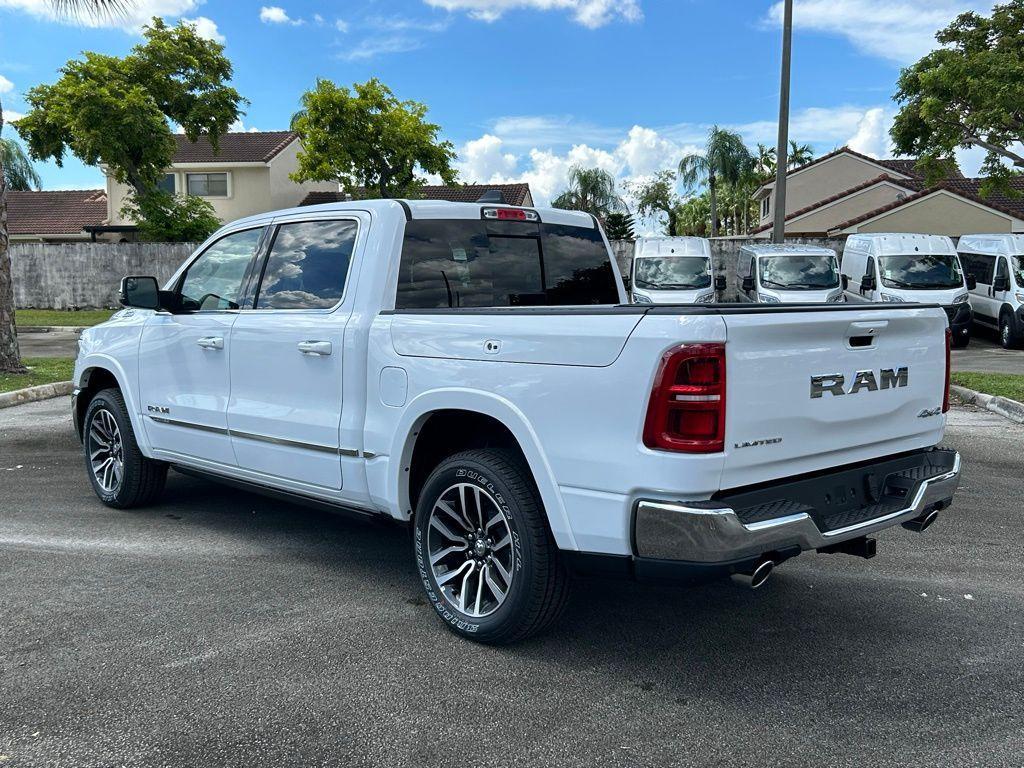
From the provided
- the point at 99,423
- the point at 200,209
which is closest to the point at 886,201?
the point at 200,209

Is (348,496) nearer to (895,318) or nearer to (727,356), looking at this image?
(727,356)

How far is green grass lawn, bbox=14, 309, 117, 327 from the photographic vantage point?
23.0 metres

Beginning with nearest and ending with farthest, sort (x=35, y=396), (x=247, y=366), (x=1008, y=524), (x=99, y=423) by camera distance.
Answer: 1. (x=247, y=366)
2. (x=1008, y=524)
3. (x=99, y=423)
4. (x=35, y=396)

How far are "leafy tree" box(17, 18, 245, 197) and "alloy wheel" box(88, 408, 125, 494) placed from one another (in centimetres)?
2687

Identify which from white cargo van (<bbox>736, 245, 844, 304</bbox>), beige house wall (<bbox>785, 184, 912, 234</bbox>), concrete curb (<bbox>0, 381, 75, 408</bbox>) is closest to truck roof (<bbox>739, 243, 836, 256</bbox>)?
white cargo van (<bbox>736, 245, 844, 304</bbox>)

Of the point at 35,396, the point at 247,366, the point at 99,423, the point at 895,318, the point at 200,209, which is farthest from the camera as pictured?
the point at 200,209

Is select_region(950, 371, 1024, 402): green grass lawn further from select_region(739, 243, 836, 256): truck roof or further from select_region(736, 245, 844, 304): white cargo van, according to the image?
select_region(739, 243, 836, 256): truck roof

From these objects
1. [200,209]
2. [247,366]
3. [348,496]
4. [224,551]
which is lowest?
[224,551]

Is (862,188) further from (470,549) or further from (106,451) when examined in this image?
(470,549)

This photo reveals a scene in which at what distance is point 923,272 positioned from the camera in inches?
741

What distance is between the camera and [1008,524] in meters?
5.72

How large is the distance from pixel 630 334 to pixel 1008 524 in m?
3.85

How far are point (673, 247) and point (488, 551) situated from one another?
17.9m

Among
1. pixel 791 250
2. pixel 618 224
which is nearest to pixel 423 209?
pixel 791 250
